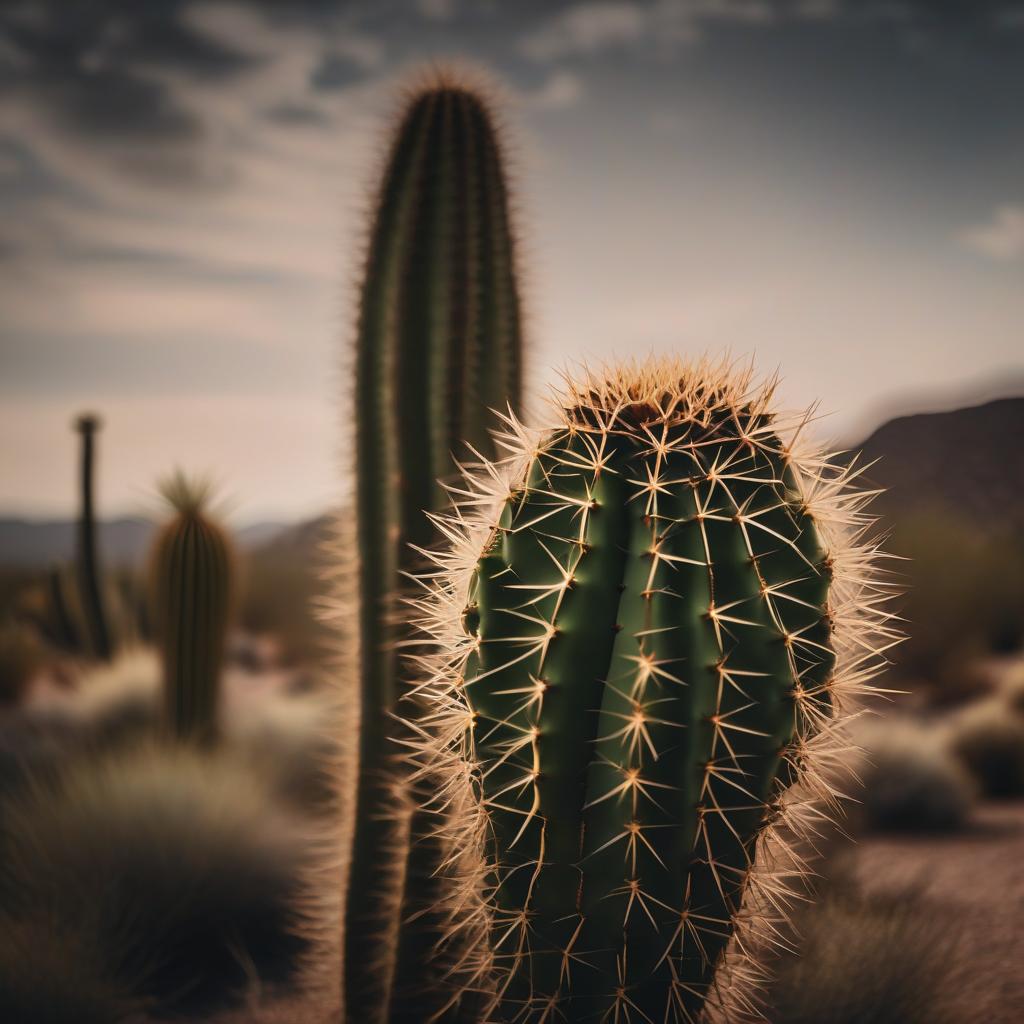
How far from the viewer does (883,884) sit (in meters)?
4.60

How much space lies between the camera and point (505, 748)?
198 cm

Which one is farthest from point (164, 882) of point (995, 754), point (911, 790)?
point (995, 754)

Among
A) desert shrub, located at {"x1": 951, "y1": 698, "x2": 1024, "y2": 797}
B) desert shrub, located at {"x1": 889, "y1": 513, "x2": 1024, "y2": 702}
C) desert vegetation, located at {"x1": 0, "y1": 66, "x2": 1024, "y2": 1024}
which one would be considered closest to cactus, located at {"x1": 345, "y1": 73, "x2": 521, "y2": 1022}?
desert vegetation, located at {"x1": 0, "y1": 66, "x2": 1024, "y2": 1024}

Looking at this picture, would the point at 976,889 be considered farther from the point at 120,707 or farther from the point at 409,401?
the point at 120,707

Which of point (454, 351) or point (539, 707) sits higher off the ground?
point (454, 351)

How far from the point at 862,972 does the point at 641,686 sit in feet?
7.38

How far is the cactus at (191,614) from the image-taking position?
628cm

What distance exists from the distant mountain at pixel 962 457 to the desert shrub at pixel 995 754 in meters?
1.84

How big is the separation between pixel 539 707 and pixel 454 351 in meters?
1.58

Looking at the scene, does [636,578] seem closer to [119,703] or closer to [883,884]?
[883,884]

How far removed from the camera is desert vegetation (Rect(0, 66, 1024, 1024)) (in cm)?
191

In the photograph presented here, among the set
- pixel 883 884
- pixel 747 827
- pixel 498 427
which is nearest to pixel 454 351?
pixel 498 427

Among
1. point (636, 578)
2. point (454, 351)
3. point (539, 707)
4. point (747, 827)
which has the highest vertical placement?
point (454, 351)

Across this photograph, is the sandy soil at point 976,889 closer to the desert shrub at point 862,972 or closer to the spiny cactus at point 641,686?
the desert shrub at point 862,972
